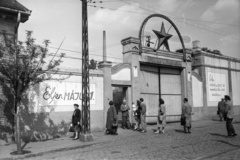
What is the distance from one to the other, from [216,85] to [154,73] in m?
7.45

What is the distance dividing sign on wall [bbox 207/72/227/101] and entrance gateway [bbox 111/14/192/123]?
2733mm

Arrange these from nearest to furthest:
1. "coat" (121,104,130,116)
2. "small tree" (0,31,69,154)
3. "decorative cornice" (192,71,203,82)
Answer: "small tree" (0,31,69,154)
"coat" (121,104,130,116)
"decorative cornice" (192,71,203,82)

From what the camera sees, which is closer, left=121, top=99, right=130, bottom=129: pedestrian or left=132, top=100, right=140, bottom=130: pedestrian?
left=132, top=100, right=140, bottom=130: pedestrian

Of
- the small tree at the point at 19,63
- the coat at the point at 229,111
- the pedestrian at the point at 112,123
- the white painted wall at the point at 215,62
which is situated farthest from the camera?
the white painted wall at the point at 215,62

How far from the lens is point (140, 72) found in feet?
55.6

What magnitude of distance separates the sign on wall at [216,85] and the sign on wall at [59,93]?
13.0 metres

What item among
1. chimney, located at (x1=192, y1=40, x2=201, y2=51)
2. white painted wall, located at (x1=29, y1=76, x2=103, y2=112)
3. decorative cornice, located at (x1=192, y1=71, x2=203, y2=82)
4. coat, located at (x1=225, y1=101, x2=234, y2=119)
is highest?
chimney, located at (x1=192, y1=40, x2=201, y2=51)

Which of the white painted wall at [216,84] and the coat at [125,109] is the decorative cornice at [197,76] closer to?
the white painted wall at [216,84]

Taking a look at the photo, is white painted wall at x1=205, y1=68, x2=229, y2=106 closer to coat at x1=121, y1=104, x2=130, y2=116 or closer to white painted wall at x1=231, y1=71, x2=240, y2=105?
white painted wall at x1=231, y1=71, x2=240, y2=105

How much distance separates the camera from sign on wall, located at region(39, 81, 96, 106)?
39.3 ft

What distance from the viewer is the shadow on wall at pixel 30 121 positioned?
→ 417 inches

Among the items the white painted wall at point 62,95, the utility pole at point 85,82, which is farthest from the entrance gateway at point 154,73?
the utility pole at point 85,82

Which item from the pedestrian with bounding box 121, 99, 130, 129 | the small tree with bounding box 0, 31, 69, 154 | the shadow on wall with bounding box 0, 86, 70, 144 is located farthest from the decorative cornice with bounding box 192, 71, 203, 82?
the small tree with bounding box 0, 31, 69, 154

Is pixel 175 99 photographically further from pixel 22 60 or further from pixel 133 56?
pixel 22 60
